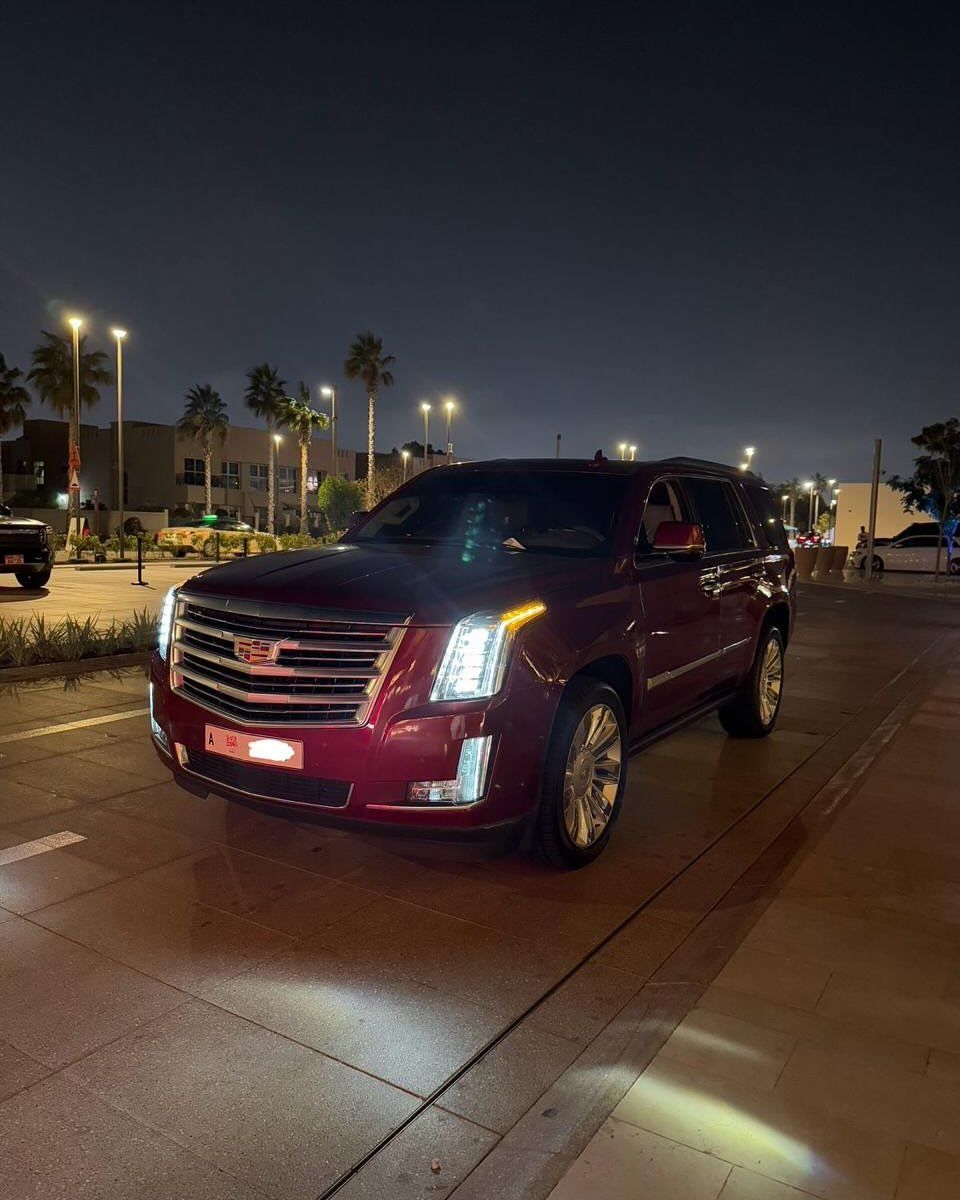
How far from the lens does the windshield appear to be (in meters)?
5.30

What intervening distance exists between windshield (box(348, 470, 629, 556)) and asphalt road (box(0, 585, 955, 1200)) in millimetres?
1656

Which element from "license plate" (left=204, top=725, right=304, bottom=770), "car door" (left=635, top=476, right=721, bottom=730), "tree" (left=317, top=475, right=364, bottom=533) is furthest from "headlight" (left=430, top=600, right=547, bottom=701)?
"tree" (left=317, top=475, right=364, bottom=533)

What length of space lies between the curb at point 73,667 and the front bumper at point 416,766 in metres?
5.94

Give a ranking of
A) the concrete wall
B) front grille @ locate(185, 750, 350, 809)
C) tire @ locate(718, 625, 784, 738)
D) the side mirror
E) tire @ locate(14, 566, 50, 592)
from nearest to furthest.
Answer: front grille @ locate(185, 750, 350, 809)
the side mirror
tire @ locate(718, 625, 784, 738)
tire @ locate(14, 566, 50, 592)
the concrete wall

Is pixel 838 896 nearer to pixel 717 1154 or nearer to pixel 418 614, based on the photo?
pixel 717 1154

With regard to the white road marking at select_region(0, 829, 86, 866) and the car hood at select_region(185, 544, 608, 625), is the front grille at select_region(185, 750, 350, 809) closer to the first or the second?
the car hood at select_region(185, 544, 608, 625)

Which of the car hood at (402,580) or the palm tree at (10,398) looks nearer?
the car hood at (402,580)

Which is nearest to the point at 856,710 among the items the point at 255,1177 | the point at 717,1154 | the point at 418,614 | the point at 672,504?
the point at 672,504

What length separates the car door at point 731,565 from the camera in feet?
20.9

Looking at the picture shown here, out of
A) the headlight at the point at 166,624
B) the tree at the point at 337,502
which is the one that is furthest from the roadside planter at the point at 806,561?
the headlight at the point at 166,624

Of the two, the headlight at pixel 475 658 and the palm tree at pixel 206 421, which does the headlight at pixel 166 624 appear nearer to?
the headlight at pixel 475 658

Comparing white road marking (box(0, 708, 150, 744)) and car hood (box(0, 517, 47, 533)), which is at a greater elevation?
car hood (box(0, 517, 47, 533))

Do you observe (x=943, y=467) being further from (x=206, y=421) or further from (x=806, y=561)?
(x=206, y=421)

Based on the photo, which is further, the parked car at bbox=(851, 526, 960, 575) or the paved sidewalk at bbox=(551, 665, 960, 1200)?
the parked car at bbox=(851, 526, 960, 575)
